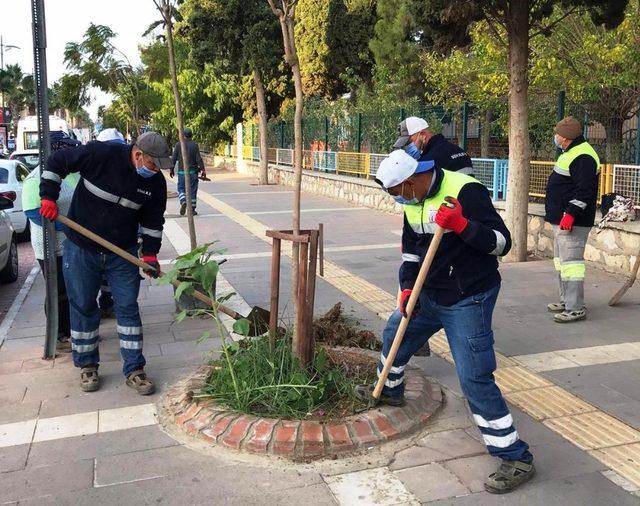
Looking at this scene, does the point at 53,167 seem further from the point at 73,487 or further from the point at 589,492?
the point at 589,492

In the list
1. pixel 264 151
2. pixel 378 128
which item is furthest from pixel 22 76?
pixel 378 128

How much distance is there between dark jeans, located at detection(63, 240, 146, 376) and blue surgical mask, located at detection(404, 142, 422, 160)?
6.82 ft

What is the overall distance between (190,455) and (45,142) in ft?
9.06

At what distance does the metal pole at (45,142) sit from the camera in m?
5.02

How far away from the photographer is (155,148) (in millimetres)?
4332

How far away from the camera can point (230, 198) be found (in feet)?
60.2

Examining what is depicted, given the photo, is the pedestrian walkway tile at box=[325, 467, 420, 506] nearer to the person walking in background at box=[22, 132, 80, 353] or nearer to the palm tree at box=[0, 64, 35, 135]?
the person walking in background at box=[22, 132, 80, 353]

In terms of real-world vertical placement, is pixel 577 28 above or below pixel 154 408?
above

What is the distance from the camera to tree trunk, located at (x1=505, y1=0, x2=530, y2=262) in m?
8.19

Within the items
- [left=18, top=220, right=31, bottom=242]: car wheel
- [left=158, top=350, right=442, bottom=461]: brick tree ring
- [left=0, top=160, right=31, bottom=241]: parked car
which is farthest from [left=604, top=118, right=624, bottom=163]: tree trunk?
[left=18, top=220, right=31, bottom=242]: car wheel

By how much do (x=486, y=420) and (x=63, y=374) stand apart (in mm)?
3161

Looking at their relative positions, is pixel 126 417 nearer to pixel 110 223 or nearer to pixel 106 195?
pixel 110 223

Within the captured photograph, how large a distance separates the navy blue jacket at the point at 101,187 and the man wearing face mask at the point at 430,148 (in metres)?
1.83

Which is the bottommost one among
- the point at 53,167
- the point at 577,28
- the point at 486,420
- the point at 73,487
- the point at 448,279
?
the point at 73,487
